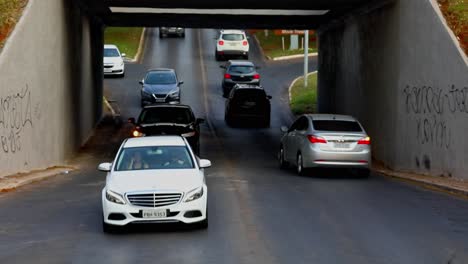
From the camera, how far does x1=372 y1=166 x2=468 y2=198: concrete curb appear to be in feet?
60.3

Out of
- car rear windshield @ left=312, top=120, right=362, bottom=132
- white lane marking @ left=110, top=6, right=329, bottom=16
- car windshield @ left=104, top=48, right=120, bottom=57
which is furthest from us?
car windshield @ left=104, top=48, right=120, bottom=57

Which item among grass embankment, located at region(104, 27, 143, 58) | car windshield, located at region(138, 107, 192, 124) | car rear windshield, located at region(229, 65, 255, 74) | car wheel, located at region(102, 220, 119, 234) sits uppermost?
grass embankment, located at region(104, 27, 143, 58)

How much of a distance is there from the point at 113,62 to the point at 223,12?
21.2 metres

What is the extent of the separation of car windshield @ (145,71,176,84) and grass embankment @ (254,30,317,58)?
72.5 feet

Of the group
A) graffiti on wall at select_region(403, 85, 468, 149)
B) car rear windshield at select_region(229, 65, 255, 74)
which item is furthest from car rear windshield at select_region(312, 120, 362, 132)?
car rear windshield at select_region(229, 65, 255, 74)

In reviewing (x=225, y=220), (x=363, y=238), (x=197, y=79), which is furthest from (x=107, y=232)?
(x=197, y=79)

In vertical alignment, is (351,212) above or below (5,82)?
below

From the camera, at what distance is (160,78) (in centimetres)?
4525

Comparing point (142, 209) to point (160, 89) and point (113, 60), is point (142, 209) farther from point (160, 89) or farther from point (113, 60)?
point (113, 60)

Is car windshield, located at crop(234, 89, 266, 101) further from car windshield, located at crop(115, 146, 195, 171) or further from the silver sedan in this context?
car windshield, located at crop(115, 146, 195, 171)

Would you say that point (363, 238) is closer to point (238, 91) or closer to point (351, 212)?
point (351, 212)

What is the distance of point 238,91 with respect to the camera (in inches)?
1563

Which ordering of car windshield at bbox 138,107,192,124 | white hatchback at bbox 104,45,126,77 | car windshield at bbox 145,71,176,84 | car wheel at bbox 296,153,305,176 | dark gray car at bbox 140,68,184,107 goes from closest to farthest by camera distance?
1. car wheel at bbox 296,153,305,176
2. car windshield at bbox 138,107,192,124
3. dark gray car at bbox 140,68,184,107
4. car windshield at bbox 145,71,176,84
5. white hatchback at bbox 104,45,126,77

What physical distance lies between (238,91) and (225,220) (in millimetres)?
25201
